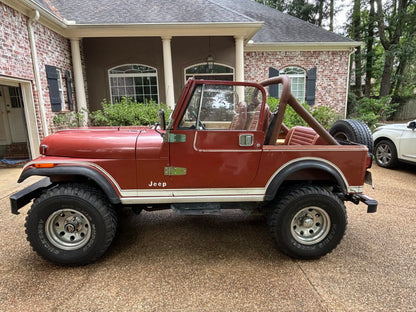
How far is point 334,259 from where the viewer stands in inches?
109

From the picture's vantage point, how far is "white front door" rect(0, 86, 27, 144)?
27.8ft

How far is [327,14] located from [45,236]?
85.5 ft

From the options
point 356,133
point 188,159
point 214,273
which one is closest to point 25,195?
point 188,159

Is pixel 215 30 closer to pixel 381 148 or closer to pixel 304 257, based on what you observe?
pixel 381 148

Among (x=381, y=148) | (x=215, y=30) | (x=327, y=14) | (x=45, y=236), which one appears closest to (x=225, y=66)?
(x=215, y=30)

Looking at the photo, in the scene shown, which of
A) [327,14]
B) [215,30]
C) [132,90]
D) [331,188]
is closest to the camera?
[331,188]

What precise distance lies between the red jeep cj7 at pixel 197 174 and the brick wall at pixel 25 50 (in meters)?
4.76

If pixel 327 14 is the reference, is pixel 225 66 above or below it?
below

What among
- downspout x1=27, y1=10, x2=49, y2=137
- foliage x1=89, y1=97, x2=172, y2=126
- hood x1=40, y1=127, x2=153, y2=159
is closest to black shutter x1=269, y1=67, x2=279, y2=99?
foliage x1=89, y1=97, x2=172, y2=126

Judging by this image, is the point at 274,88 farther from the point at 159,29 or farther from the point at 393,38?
the point at 393,38

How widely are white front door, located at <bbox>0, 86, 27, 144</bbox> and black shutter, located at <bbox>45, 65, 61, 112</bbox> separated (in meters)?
1.83

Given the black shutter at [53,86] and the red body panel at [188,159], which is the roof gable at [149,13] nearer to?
the black shutter at [53,86]

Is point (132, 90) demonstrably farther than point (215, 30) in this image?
Yes

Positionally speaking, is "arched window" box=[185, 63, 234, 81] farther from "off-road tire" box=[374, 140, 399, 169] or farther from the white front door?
"off-road tire" box=[374, 140, 399, 169]
